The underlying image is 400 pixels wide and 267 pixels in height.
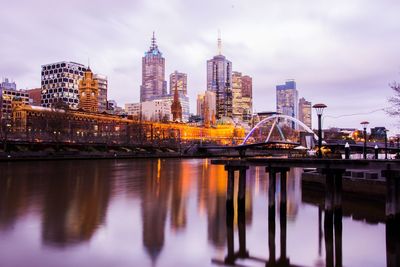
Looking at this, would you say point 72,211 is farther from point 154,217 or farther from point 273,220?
point 273,220

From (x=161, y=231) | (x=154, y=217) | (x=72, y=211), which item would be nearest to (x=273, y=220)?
(x=161, y=231)

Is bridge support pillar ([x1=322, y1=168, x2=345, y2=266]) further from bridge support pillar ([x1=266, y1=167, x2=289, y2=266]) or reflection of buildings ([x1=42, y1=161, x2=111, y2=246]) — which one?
reflection of buildings ([x1=42, y1=161, x2=111, y2=246])

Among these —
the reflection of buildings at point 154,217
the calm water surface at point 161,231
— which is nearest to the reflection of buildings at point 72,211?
the calm water surface at point 161,231

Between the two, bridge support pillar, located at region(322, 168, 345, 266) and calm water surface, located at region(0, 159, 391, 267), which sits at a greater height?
bridge support pillar, located at region(322, 168, 345, 266)

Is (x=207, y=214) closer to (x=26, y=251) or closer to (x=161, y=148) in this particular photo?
(x=26, y=251)

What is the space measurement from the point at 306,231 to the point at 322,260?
5.23 metres

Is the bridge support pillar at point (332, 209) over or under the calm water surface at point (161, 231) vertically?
over

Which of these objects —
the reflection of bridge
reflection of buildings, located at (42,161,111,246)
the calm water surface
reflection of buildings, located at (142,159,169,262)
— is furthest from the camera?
reflection of buildings, located at (42,161,111,246)

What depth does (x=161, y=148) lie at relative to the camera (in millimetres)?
168750

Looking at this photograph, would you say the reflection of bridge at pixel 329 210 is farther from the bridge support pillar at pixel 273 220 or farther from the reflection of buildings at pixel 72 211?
the reflection of buildings at pixel 72 211

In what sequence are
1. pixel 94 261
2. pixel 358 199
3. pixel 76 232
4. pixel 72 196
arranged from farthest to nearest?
pixel 72 196, pixel 358 199, pixel 76 232, pixel 94 261

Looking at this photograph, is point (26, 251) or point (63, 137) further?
point (63, 137)

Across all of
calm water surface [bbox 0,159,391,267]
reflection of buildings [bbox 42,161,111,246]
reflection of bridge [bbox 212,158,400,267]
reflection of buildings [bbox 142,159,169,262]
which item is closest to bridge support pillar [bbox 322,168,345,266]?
reflection of bridge [bbox 212,158,400,267]

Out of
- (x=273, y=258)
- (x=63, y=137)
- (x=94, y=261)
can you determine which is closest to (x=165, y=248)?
(x=94, y=261)
